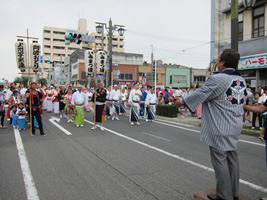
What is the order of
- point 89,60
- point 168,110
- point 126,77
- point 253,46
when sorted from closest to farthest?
point 89,60 → point 168,110 → point 253,46 → point 126,77

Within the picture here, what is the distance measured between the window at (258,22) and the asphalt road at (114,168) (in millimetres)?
11397

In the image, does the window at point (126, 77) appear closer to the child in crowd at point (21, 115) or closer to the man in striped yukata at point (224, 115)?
the child in crowd at point (21, 115)

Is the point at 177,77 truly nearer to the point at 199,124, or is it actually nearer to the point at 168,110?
the point at 168,110

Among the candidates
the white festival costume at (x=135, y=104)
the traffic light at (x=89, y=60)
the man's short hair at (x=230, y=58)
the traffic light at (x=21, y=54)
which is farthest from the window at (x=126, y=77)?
the man's short hair at (x=230, y=58)

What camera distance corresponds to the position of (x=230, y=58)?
307 centimetres

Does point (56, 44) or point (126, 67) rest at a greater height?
point (56, 44)

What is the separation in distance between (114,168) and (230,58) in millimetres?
3239

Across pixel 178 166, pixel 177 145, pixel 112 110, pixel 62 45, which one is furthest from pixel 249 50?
pixel 62 45

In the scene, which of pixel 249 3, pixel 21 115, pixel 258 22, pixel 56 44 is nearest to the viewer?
pixel 21 115

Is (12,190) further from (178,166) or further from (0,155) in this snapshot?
(178,166)

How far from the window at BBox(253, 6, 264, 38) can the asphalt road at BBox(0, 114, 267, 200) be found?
1140 cm

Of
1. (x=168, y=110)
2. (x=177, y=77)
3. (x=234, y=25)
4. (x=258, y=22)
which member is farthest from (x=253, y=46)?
(x=177, y=77)

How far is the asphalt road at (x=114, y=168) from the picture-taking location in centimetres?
395

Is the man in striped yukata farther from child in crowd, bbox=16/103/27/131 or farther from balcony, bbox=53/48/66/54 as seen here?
balcony, bbox=53/48/66/54
